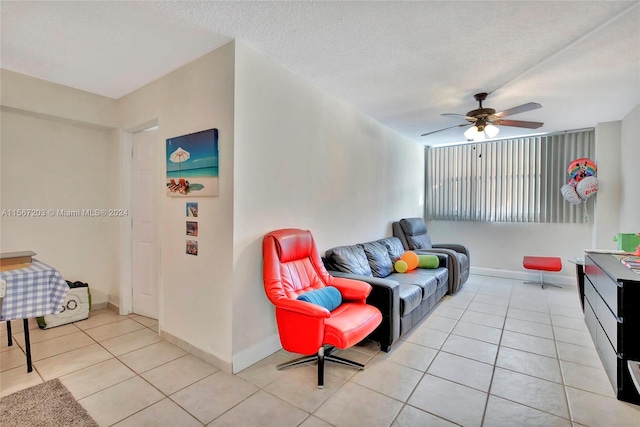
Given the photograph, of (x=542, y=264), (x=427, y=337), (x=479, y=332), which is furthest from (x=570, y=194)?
(x=427, y=337)

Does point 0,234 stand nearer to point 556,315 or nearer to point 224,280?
point 224,280

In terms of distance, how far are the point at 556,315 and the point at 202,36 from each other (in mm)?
4823

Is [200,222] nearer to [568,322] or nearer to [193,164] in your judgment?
[193,164]

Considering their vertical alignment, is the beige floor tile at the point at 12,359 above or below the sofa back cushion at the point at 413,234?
below

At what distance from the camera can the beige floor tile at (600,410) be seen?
1.88 meters

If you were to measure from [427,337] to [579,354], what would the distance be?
1.29m

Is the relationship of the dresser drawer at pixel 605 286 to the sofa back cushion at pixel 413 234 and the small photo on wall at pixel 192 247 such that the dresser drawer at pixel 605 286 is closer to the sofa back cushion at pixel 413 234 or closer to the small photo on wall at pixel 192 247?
the sofa back cushion at pixel 413 234

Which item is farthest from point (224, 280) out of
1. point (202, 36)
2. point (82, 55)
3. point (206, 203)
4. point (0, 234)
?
point (0, 234)

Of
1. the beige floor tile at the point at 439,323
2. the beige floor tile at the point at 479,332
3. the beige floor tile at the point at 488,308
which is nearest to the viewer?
the beige floor tile at the point at 479,332

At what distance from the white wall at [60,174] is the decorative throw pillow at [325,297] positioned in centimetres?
284

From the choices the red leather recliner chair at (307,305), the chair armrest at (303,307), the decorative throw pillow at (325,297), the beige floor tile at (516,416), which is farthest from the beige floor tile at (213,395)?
the beige floor tile at (516,416)

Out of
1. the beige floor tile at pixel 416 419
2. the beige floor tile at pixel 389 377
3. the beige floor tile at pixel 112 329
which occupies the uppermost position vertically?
the beige floor tile at pixel 112 329

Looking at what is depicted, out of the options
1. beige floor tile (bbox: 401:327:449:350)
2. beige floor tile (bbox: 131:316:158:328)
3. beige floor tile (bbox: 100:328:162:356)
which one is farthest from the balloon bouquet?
beige floor tile (bbox: 131:316:158:328)

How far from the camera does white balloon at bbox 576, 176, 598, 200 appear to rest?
4582mm
